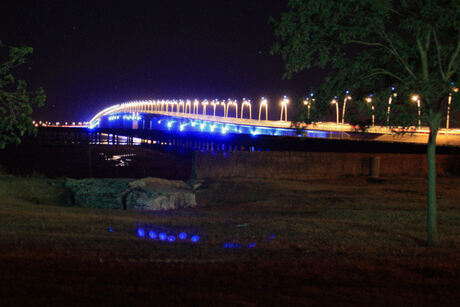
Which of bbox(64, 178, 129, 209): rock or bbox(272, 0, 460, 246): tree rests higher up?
bbox(272, 0, 460, 246): tree

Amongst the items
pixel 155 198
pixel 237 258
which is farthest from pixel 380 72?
pixel 155 198

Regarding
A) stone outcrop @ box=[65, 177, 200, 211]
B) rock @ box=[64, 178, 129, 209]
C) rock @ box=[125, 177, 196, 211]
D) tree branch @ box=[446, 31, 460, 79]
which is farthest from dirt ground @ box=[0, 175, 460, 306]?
tree branch @ box=[446, 31, 460, 79]

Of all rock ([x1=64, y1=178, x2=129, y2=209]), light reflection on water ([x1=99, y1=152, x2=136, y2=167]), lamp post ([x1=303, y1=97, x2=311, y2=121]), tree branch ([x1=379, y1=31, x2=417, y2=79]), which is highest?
tree branch ([x1=379, y1=31, x2=417, y2=79])

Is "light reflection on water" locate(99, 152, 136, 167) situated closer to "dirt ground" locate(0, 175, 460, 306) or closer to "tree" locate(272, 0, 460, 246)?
"dirt ground" locate(0, 175, 460, 306)

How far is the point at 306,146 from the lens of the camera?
5325 cm

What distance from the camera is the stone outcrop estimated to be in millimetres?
23344

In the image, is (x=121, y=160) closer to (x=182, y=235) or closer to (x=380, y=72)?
(x=182, y=235)

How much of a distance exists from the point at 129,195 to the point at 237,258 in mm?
14002

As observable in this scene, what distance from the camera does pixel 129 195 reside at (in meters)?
23.9

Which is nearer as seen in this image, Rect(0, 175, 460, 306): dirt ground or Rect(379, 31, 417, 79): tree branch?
Rect(0, 175, 460, 306): dirt ground

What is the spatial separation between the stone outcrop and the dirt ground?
356cm

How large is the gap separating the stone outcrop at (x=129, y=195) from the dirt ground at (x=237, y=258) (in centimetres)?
356

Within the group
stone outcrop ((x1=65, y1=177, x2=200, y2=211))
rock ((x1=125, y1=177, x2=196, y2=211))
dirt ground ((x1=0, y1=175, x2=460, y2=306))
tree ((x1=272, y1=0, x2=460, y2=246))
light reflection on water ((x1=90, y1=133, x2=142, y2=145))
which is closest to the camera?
dirt ground ((x1=0, y1=175, x2=460, y2=306))

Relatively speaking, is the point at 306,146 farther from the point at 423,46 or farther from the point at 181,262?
the point at 181,262
